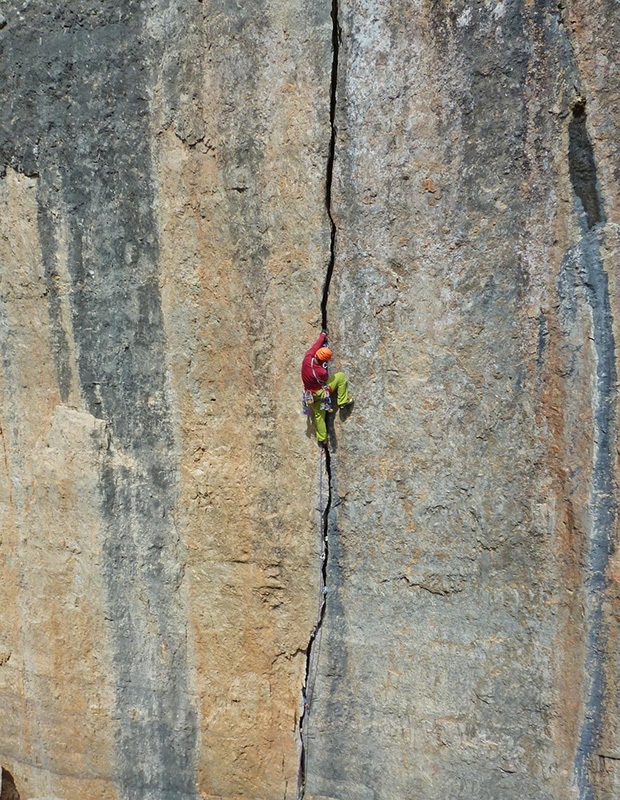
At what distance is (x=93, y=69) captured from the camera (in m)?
2.25

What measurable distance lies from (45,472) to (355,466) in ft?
4.94

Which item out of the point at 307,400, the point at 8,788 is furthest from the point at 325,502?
the point at 8,788

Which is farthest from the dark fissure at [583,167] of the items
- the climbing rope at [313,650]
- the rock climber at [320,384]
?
the climbing rope at [313,650]

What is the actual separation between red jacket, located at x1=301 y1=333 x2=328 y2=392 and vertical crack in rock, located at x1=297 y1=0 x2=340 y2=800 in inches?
4.0

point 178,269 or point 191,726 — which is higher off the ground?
point 178,269

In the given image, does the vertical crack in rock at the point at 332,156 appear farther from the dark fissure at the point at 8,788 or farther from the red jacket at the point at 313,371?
the dark fissure at the point at 8,788

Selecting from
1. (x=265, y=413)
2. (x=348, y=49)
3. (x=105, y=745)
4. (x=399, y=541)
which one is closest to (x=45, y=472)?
(x=265, y=413)

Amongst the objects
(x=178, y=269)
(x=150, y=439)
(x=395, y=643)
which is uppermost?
(x=178, y=269)

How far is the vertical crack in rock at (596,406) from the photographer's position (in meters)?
1.99

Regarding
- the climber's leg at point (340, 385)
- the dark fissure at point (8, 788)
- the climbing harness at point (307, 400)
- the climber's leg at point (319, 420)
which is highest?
the climber's leg at point (340, 385)

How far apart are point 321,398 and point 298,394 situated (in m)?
0.13

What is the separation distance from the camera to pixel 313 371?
2.25 m

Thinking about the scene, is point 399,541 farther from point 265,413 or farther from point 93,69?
point 93,69

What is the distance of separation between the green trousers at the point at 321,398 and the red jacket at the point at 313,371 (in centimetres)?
4
